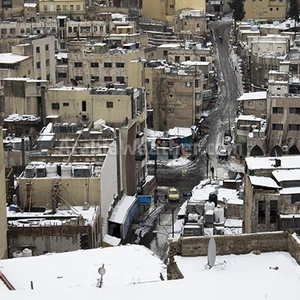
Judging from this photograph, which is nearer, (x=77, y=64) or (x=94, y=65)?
(x=94, y=65)

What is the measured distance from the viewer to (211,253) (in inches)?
931

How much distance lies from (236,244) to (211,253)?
6.13 ft

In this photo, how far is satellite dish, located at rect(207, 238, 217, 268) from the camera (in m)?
23.6

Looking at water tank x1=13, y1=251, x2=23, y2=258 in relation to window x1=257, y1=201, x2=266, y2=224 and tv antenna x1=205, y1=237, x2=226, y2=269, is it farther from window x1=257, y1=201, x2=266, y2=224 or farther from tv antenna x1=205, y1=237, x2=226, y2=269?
tv antenna x1=205, y1=237, x2=226, y2=269

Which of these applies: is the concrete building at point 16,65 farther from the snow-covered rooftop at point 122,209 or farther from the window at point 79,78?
the snow-covered rooftop at point 122,209

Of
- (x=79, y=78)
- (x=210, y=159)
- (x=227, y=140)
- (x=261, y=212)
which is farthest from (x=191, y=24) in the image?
(x=261, y=212)

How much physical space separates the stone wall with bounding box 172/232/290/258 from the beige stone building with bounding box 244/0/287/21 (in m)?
87.1

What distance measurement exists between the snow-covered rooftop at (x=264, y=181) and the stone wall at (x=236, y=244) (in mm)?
5764

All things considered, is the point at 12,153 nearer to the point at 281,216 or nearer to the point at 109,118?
the point at 109,118

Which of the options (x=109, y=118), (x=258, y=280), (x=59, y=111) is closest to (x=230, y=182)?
(x=109, y=118)

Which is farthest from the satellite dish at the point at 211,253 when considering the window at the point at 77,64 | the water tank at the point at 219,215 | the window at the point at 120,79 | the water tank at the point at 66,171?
the window at the point at 77,64

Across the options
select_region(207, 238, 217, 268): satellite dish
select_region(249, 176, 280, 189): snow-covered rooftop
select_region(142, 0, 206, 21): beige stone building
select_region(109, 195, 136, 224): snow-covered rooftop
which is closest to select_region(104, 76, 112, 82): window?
select_region(109, 195, 136, 224): snow-covered rooftop

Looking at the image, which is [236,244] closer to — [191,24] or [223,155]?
[223,155]

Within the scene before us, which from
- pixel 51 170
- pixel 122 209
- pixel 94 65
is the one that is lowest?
pixel 122 209
